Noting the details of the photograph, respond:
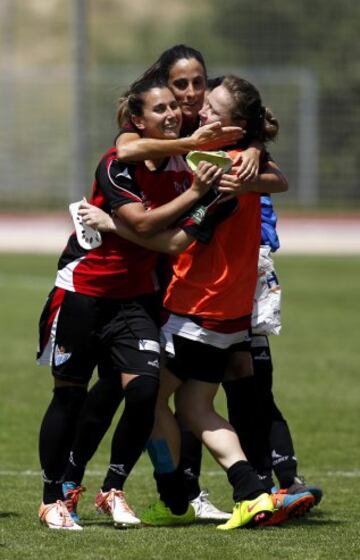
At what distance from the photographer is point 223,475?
8445 millimetres

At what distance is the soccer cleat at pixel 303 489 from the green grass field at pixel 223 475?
12cm

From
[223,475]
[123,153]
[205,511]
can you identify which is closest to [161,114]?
[123,153]

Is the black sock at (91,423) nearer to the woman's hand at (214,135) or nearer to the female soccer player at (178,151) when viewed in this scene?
the female soccer player at (178,151)

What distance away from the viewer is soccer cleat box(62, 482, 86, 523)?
21.1 ft

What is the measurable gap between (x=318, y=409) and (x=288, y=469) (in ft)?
13.5

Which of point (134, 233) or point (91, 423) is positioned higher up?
point (134, 233)

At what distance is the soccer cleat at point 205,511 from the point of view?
21.9ft

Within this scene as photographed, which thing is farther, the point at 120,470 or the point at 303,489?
the point at 303,489

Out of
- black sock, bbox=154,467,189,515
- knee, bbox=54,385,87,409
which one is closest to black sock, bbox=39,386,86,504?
knee, bbox=54,385,87,409

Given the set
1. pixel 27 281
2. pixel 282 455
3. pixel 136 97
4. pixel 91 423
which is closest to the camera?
pixel 136 97

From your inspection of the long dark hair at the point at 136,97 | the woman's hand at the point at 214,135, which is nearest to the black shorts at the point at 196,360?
the woman's hand at the point at 214,135

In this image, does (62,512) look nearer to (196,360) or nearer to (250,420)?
(196,360)

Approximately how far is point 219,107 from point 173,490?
1733 mm

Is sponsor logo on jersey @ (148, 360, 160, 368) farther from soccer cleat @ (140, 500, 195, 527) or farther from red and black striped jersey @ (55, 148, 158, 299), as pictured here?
soccer cleat @ (140, 500, 195, 527)
